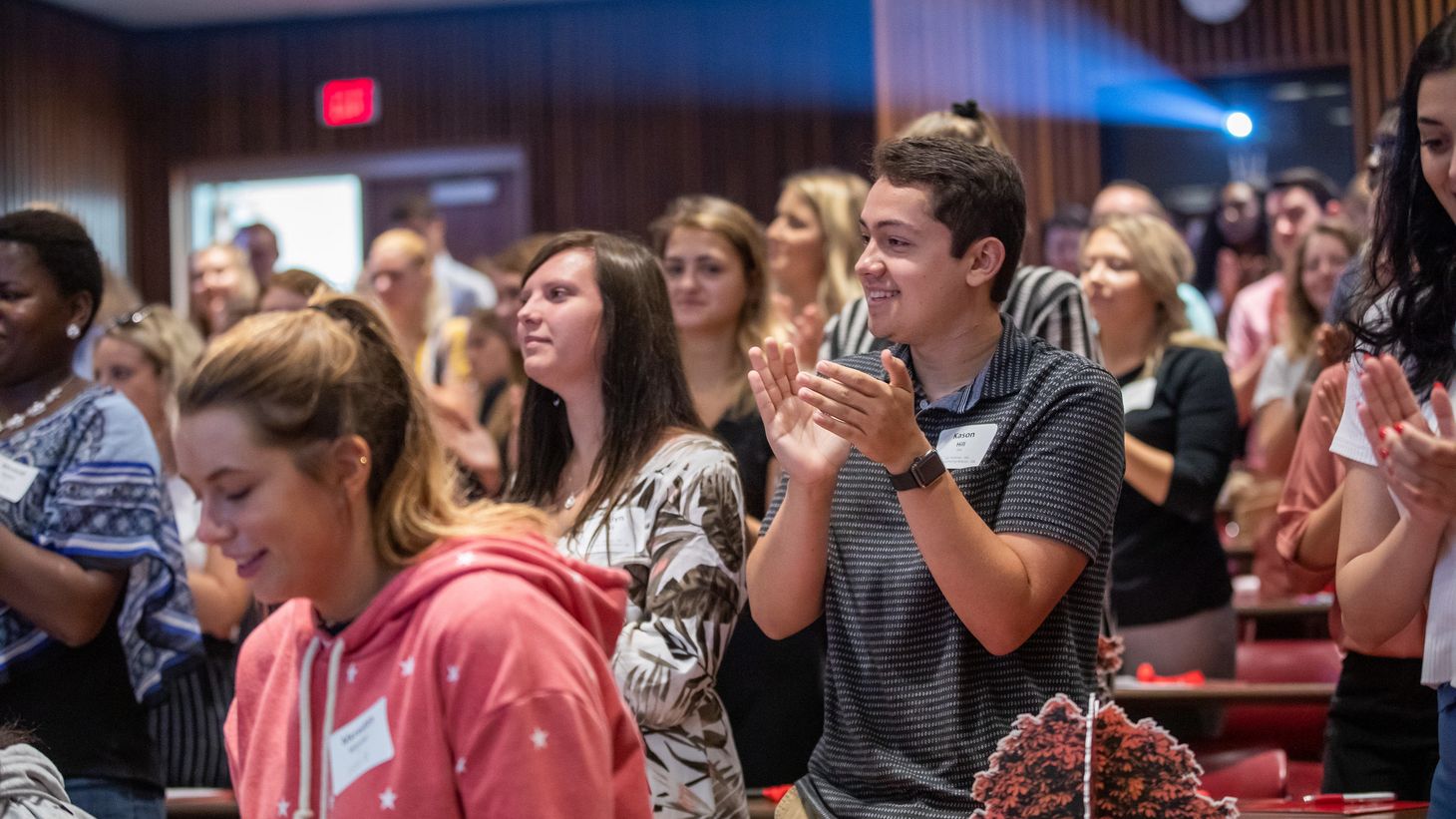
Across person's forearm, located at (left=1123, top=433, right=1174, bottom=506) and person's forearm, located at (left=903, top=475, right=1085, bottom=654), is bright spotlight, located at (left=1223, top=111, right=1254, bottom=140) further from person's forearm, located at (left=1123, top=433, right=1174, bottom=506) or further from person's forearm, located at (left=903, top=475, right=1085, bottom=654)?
person's forearm, located at (left=903, top=475, right=1085, bottom=654)

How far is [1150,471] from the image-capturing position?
3131 mm

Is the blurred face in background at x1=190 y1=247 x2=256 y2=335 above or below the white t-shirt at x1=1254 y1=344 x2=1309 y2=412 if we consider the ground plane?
above

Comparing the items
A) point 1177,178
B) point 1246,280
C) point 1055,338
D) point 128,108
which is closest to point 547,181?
point 128,108

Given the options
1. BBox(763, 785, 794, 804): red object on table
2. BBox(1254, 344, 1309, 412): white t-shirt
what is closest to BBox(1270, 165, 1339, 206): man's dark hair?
BBox(1254, 344, 1309, 412): white t-shirt

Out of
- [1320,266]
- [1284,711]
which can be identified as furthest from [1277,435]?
[1284,711]

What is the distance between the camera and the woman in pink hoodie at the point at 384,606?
1.40 m

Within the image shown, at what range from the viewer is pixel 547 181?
9422mm

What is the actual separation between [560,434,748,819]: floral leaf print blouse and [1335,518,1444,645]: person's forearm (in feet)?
2.75

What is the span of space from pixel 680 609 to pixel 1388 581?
0.92 m

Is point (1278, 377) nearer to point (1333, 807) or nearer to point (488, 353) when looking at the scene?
point (1333, 807)

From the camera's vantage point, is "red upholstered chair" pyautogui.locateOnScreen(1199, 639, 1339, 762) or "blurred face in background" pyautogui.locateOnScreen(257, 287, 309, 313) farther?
"red upholstered chair" pyautogui.locateOnScreen(1199, 639, 1339, 762)

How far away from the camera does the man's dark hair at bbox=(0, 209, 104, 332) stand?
246cm

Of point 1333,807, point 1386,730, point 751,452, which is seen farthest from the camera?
point 751,452

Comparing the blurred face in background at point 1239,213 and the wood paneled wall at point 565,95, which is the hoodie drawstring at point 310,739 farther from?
the wood paneled wall at point 565,95
